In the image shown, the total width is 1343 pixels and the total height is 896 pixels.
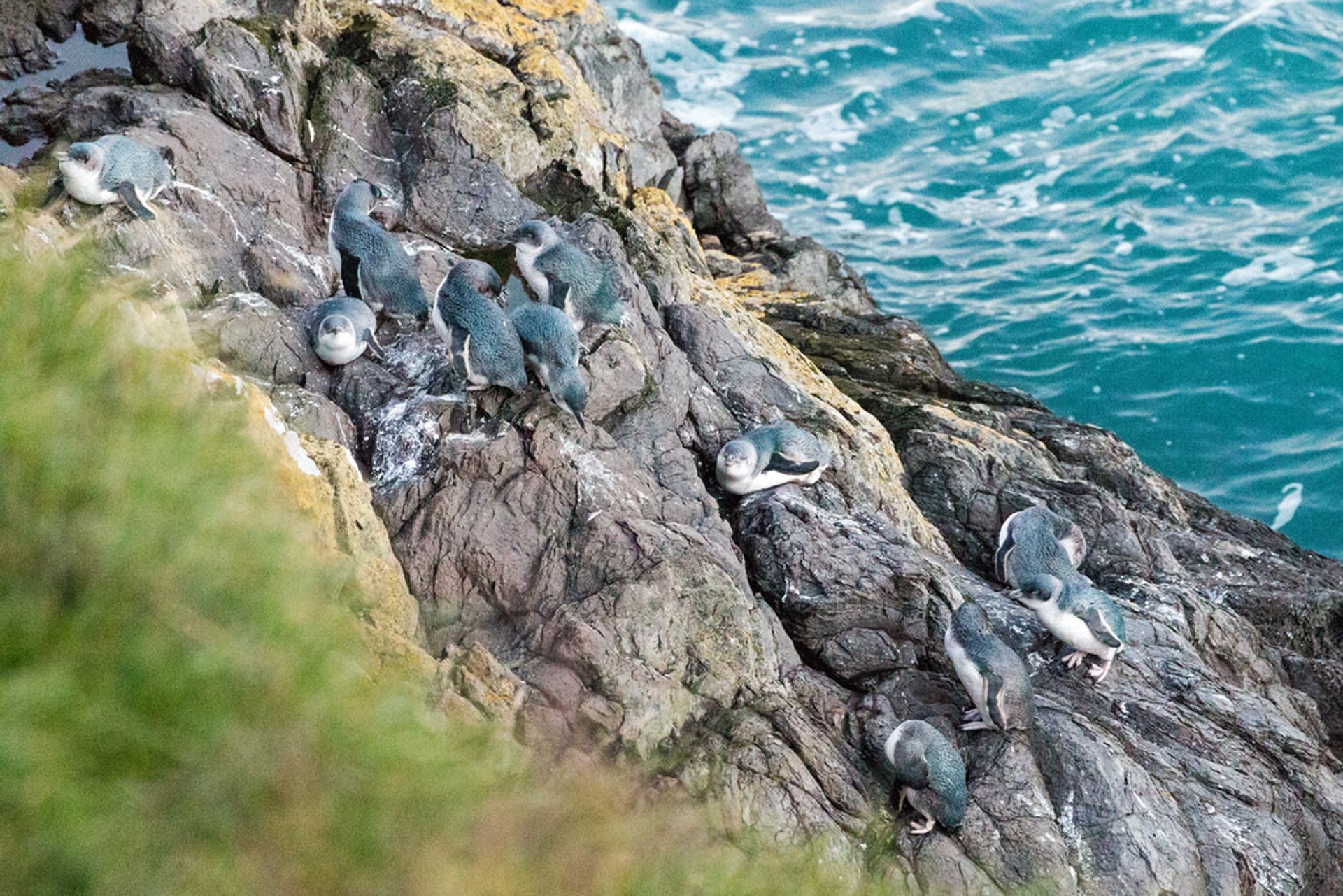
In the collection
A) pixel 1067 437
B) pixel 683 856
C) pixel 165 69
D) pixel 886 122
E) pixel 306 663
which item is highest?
pixel 306 663

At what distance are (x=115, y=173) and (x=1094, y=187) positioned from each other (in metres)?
A: 25.2

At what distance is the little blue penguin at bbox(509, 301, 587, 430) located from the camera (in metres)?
8.42

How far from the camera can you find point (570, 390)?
8422mm

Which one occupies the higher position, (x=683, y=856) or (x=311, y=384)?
(x=683, y=856)

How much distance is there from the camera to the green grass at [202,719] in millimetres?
1519

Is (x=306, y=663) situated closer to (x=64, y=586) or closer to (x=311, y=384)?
(x=64, y=586)

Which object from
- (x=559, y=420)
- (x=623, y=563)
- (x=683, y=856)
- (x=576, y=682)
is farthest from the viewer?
(x=559, y=420)

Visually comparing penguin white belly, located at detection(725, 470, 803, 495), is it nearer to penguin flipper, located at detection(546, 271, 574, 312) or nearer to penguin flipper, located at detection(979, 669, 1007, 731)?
penguin flipper, located at detection(546, 271, 574, 312)

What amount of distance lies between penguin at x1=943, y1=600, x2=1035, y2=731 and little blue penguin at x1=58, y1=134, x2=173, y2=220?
7.16m

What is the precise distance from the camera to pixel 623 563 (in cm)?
800

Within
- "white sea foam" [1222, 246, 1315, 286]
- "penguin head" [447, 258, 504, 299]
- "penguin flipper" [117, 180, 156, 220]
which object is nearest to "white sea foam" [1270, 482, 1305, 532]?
"white sea foam" [1222, 246, 1315, 286]

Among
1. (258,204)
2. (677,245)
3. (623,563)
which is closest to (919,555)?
(623,563)

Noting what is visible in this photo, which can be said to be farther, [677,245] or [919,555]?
[677,245]

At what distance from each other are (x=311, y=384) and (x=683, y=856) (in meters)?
7.42
